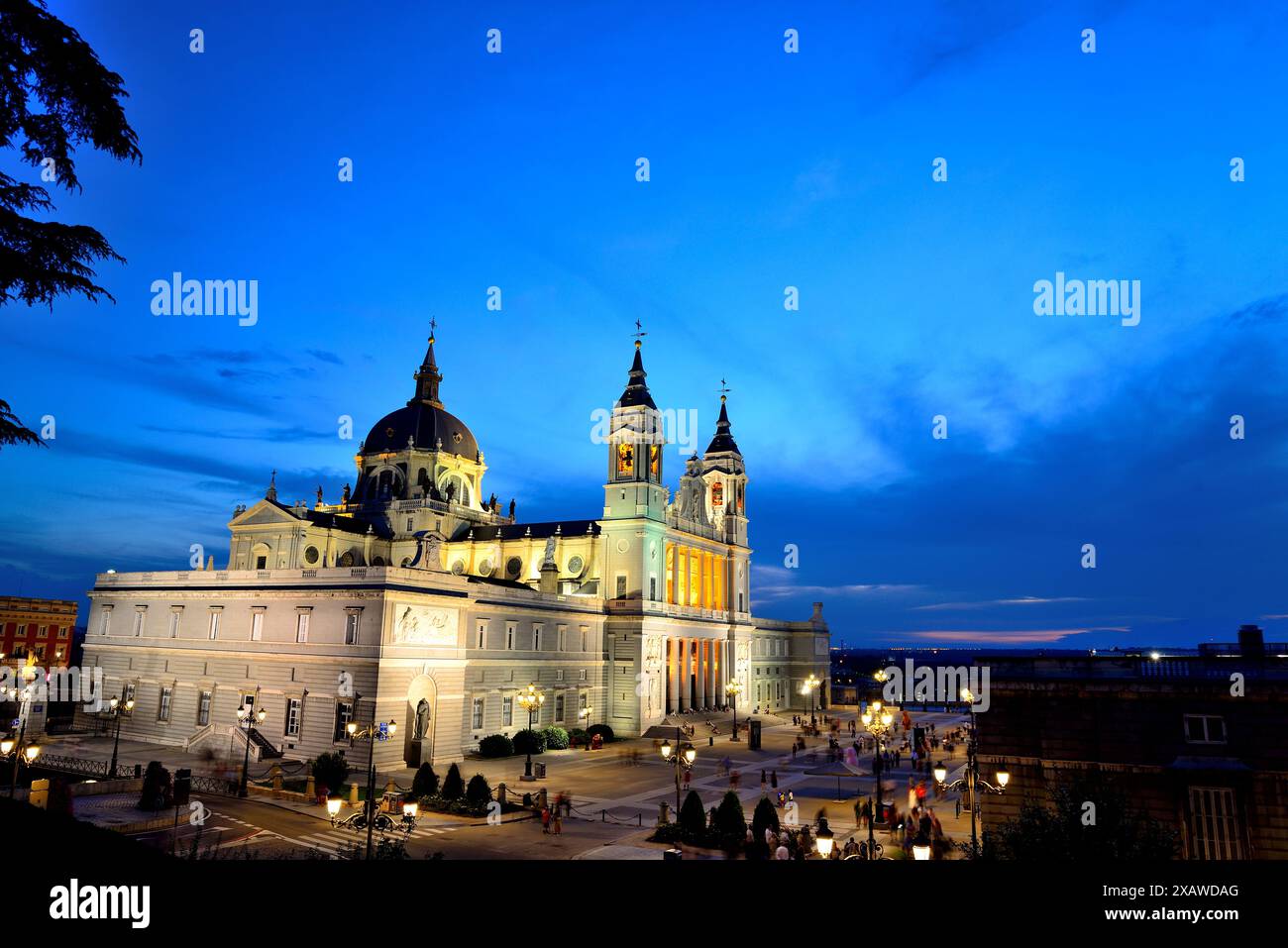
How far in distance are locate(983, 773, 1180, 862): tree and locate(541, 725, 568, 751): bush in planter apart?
1651 inches

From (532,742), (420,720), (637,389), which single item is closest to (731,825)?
(420,720)

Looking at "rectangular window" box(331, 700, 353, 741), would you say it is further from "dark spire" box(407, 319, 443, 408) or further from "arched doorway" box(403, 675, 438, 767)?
"dark spire" box(407, 319, 443, 408)

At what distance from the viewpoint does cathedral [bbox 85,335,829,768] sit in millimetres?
46438

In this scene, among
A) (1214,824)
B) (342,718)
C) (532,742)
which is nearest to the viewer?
(1214,824)

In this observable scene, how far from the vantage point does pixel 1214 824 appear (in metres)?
23.8

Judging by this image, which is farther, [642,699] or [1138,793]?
[642,699]

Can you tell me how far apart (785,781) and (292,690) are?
27.7 meters

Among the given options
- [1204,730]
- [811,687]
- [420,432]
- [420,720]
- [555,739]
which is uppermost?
[420,432]

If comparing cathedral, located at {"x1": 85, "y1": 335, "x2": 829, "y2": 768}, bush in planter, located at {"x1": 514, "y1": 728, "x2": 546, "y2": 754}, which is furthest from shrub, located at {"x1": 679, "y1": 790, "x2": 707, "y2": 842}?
bush in planter, located at {"x1": 514, "y1": 728, "x2": 546, "y2": 754}

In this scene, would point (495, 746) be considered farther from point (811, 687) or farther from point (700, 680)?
point (811, 687)

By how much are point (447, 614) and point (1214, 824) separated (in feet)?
122

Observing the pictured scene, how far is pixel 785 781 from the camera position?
45.4 m
